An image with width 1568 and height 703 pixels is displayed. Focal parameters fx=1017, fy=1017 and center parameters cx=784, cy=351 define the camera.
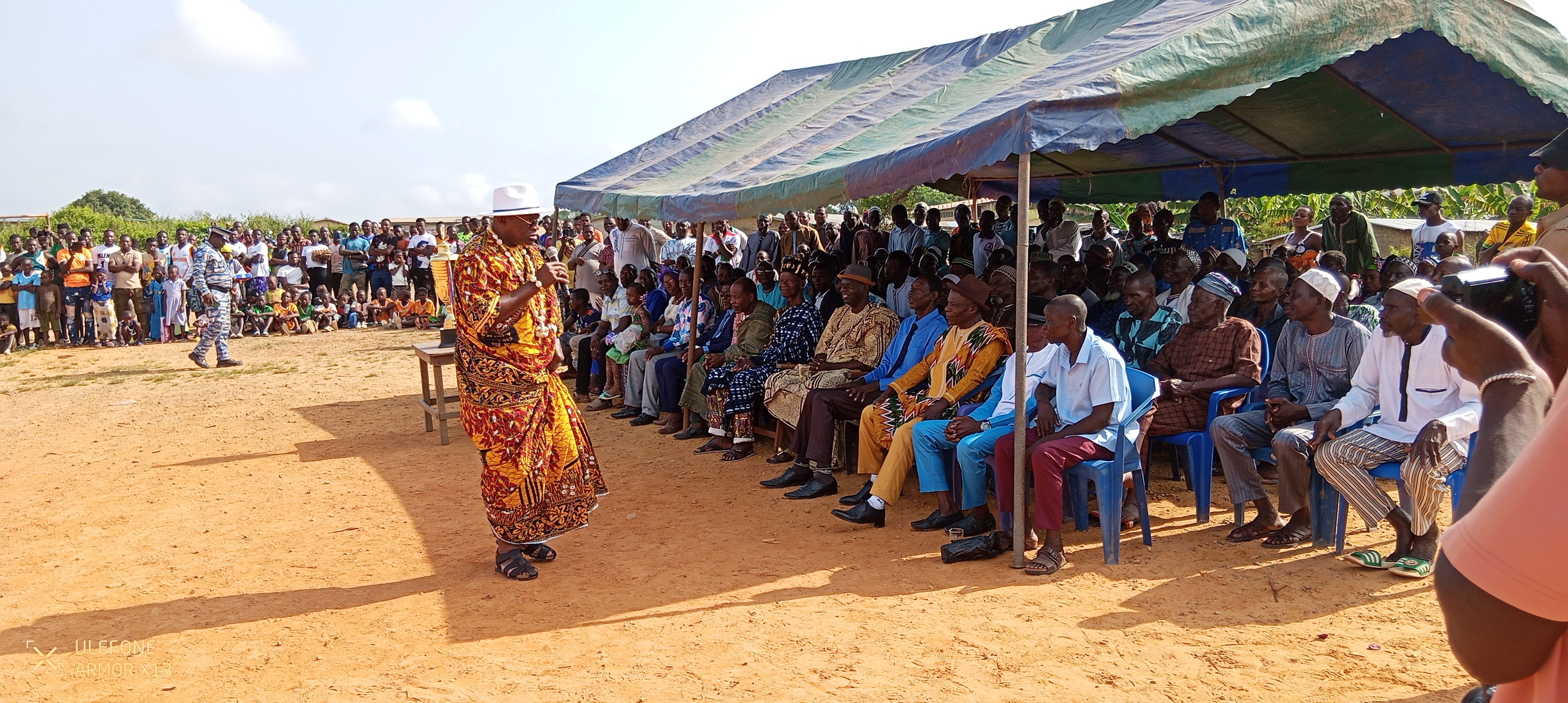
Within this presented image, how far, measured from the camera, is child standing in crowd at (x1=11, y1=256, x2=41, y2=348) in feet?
54.9

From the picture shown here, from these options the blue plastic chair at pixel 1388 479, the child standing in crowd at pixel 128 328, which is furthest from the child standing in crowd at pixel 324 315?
the blue plastic chair at pixel 1388 479

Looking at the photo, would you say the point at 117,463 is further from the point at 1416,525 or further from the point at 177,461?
the point at 1416,525

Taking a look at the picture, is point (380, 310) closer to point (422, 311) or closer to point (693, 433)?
point (422, 311)

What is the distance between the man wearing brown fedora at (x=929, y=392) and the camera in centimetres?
574

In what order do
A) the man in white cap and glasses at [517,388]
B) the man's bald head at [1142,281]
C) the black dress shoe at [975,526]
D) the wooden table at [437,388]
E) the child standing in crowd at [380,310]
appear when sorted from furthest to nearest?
the child standing in crowd at [380,310], the wooden table at [437,388], the man's bald head at [1142,281], the black dress shoe at [975,526], the man in white cap and glasses at [517,388]

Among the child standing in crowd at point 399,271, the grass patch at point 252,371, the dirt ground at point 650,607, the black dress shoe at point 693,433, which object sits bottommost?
the dirt ground at point 650,607

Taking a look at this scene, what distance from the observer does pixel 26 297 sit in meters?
17.0

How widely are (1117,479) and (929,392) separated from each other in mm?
1517

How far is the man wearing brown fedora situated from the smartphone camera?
4265mm

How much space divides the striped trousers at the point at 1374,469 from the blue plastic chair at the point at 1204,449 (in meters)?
0.72

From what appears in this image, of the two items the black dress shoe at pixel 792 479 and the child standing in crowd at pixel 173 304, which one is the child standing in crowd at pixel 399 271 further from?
the black dress shoe at pixel 792 479

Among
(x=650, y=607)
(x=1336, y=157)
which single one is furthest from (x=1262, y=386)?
(x=1336, y=157)

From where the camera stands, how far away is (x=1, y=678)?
4.06 m

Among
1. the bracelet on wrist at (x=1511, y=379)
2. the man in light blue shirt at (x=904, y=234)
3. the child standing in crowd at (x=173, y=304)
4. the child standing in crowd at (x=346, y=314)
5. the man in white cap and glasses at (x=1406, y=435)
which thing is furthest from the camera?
the child standing in crowd at (x=346, y=314)
